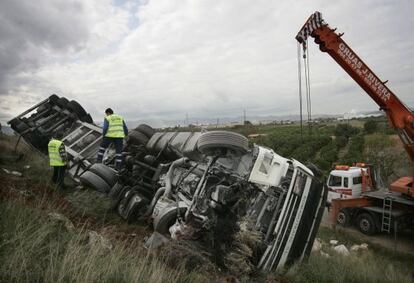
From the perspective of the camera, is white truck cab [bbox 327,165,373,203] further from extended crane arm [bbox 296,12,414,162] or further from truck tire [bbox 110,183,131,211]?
truck tire [bbox 110,183,131,211]

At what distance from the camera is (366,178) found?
1223 cm

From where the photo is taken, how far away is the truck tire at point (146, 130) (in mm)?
8023

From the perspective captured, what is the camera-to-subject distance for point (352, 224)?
38.9ft

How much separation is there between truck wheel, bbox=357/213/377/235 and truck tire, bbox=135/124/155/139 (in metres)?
7.68

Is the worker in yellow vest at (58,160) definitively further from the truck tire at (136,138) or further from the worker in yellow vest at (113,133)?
the truck tire at (136,138)

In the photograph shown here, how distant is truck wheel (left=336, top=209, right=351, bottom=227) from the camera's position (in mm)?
11711

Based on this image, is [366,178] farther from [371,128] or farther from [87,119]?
[371,128]

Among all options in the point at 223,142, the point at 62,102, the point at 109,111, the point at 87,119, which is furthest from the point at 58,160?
the point at 223,142

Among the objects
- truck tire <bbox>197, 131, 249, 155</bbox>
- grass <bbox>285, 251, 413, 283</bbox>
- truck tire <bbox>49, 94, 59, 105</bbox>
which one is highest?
truck tire <bbox>49, 94, 59, 105</bbox>

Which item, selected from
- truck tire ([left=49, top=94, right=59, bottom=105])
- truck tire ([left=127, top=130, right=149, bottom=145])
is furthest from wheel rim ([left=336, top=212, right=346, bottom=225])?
truck tire ([left=49, top=94, right=59, bottom=105])

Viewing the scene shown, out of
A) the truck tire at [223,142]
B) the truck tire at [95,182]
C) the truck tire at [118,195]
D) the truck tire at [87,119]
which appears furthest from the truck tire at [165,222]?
the truck tire at [87,119]

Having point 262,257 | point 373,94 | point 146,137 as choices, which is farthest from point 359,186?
point 262,257

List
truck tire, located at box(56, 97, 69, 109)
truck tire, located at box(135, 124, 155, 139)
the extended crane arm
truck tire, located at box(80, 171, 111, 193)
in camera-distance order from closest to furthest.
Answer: truck tire, located at box(80, 171, 111, 193) < truck tire, located at box(135, 124, 155, 139) < the extended crane arm < truck tire, located at box(56, 97, 69, 109)

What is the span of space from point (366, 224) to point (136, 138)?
813 cm
